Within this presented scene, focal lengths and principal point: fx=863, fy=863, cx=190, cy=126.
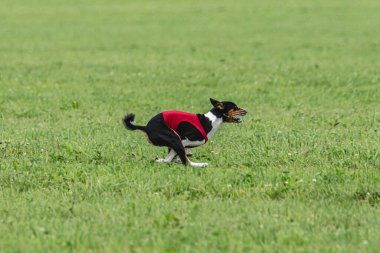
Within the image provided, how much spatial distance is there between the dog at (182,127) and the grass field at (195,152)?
28 cm

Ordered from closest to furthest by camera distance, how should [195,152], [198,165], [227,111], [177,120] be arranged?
[177,120], [198,165], [227,111], [195,152]

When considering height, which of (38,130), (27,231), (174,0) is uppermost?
(27,231)

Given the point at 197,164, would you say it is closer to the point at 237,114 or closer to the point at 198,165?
the point at 198,165

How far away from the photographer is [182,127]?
10.6 m

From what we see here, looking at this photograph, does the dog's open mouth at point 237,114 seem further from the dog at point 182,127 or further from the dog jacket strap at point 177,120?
the dog jacket strap at point 177,120

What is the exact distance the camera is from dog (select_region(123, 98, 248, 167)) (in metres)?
10.4

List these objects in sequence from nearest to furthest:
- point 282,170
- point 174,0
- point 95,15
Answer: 1. point 282,170
2. point 95,15
3. point 174,0

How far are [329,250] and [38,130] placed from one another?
7871 millimetres

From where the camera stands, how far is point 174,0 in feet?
204

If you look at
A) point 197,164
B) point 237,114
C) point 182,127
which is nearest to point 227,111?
point 237,114

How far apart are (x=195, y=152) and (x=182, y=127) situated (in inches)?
60.1

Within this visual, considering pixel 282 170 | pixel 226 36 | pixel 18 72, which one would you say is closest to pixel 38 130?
pixel 282 170

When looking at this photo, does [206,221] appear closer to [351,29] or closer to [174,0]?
[351,29]

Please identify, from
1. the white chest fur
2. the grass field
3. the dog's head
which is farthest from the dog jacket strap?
the grass field
